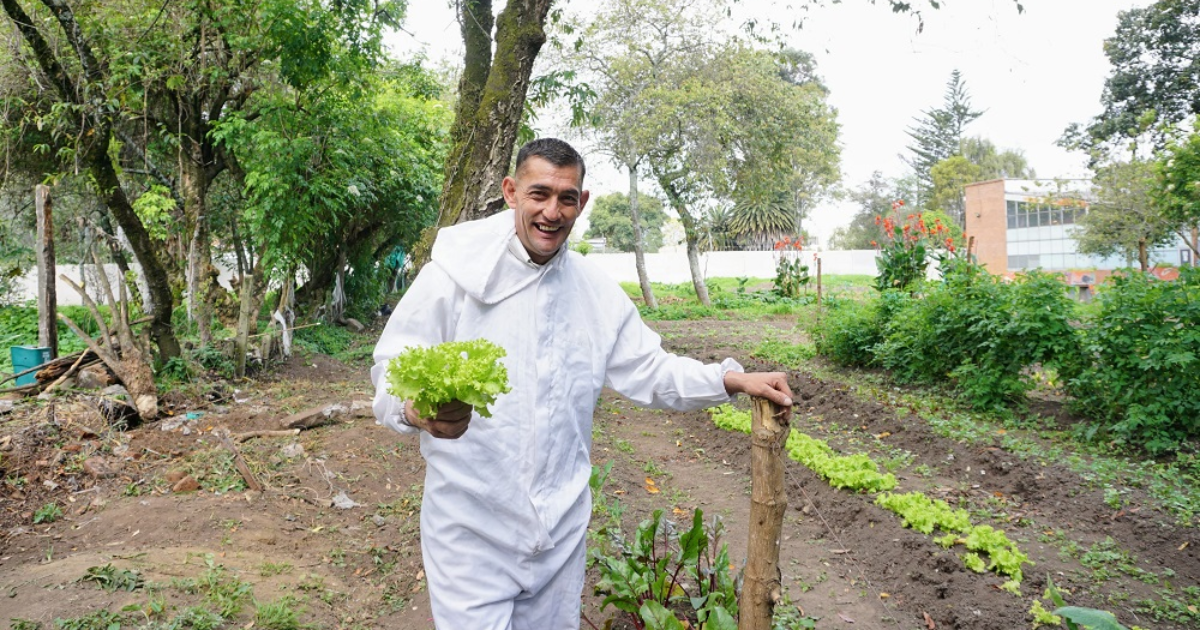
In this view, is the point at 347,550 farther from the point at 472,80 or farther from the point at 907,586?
the point at 472,80

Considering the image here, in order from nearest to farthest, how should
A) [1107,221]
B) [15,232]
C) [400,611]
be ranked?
1. [400,611]
2. [15,232]
3. [1107,221]

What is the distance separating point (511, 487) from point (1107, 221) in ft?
84.2

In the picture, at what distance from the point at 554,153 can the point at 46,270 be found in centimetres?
812

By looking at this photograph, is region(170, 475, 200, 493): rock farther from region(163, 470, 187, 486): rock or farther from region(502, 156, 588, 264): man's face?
region(502, 156, 588, 264): man's face

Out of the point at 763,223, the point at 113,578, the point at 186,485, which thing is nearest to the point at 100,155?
the point at 186,485

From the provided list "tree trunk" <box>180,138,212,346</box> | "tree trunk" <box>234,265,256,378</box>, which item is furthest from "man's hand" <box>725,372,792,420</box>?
"tree trunk" <box>180,138,212,346</box>

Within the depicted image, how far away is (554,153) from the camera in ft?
8.08

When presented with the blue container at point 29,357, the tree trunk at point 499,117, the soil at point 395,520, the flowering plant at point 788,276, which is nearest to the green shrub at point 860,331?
the soil at point 395,520

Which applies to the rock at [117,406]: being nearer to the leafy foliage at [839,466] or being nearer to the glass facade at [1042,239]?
the leafy foliage at [839,466]

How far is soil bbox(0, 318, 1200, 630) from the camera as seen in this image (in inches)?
168

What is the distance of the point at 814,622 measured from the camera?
13.2ft

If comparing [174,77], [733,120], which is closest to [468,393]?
[174,77]

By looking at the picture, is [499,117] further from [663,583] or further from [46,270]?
[46,270]

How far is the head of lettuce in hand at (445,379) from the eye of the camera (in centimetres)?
202
